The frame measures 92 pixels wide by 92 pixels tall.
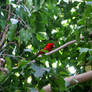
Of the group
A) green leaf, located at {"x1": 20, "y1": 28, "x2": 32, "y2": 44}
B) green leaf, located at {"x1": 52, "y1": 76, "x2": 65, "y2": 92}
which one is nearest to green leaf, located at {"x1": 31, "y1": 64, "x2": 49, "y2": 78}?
green leaf, located at {"x1": 52, "y1": 76, "x2": 65, "y2": 92}

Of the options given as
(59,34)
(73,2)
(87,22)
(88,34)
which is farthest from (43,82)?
(73,2)

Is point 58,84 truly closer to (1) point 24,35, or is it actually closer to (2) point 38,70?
(2) point 38,70

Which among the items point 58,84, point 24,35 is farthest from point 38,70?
point 24,35

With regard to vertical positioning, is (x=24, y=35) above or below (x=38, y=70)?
above

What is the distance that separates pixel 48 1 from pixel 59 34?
1.86ft

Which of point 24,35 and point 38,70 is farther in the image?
point 24,35

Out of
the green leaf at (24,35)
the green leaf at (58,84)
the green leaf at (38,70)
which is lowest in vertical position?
the green leaf at (58,84)

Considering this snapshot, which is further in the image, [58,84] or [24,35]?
[24,35]

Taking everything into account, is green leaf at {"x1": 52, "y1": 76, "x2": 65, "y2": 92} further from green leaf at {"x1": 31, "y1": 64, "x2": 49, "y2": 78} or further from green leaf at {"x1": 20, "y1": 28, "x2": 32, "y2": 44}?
green leaf at {"x1": 20, "y1": 28, "x2": 32, "y2": 44}

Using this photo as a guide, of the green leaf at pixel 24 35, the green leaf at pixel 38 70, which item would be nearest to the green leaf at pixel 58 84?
the green leaf at pixel 38 70

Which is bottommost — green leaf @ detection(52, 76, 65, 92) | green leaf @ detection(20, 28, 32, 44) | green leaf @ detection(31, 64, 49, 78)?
green leaf @ detection(52, 76, 65, 92)

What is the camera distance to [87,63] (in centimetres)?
140

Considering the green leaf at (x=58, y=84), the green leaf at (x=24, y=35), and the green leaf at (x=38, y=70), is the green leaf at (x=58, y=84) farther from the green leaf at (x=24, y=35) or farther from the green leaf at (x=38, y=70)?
the green leaf at (x=24, y=35)

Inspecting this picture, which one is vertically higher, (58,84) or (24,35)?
(24,35)
